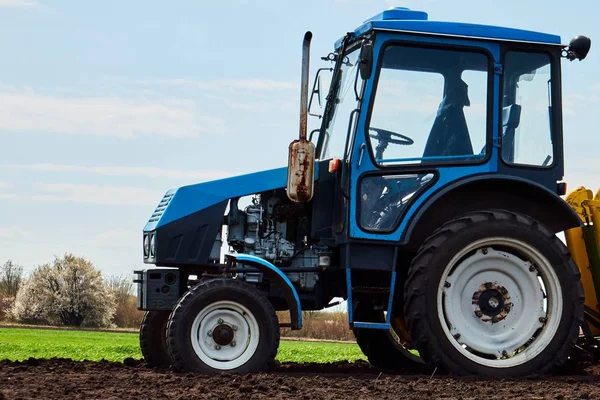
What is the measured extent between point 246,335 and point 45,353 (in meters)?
8.08

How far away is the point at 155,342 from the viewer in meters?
9.86

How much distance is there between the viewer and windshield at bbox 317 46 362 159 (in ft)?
30.0

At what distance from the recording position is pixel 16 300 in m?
42.2

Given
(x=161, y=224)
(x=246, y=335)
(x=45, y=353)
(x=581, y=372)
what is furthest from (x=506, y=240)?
(x=45, y=353)

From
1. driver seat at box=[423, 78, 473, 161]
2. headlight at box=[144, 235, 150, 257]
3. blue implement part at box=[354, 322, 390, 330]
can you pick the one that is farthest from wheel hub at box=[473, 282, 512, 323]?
headlight at box=[144, 235, 150, 257]

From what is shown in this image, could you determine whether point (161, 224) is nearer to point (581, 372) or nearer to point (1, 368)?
point (1, 368)

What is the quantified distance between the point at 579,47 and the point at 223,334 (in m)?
4.00

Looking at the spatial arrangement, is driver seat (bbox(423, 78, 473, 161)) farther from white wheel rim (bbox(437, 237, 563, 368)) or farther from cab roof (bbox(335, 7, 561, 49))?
white wheel rim (bbox(437, 237, 563, 368))

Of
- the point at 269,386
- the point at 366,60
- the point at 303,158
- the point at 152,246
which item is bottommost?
the point at 269,386

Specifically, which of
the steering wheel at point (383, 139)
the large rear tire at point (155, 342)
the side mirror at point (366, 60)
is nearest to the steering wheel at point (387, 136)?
the steering wheel at point (383, 139)

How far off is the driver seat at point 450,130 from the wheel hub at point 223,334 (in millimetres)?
2191

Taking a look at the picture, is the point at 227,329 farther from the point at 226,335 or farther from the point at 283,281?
the point at 283,281

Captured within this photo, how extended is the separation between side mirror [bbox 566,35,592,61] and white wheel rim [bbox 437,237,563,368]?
6.04 ft

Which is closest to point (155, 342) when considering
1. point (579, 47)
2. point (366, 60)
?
point (366, 60)
